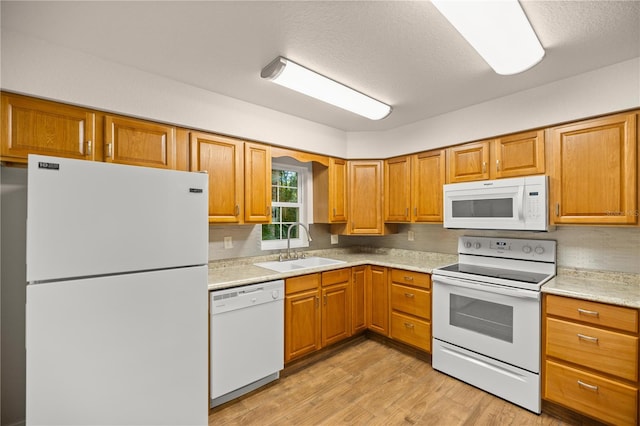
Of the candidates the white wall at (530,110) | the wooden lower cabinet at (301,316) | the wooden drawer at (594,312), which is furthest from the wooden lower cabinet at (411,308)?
the white wall at (530,110)

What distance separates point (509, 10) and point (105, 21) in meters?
2.00

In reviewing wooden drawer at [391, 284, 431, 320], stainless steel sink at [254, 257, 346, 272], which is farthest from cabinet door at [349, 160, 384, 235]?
wooden drawer at [391, 284, 431, 320]

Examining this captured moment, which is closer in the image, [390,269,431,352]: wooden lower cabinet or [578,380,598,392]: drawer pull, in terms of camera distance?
[578,380,598,392]: drawer pull

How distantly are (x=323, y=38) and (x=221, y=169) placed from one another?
1302 mm

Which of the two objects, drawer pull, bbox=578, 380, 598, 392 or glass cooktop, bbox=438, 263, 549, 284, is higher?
glass cooktop, bbox=438, 263, 549, 284

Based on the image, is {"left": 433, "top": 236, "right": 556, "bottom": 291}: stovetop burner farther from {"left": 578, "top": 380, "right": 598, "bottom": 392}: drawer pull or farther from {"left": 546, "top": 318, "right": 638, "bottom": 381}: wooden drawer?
{"left": 578, "top": 380, "right": 598, "bottom": 392}: drawer pull

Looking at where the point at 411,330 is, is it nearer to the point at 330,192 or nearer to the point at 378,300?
the point at 378,300

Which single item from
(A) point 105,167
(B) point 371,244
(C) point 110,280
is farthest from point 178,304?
(B) point 371,244

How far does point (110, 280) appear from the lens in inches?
57.5

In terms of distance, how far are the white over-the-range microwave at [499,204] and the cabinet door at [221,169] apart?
1942mm

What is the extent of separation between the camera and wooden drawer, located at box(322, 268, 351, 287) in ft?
8.98

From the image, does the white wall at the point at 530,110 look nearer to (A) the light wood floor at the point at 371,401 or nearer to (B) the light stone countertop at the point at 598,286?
(B) the light stone countertop at the point at 598,286

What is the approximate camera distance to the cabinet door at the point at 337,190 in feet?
10.6

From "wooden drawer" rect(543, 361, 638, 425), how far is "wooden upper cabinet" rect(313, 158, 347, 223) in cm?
217
